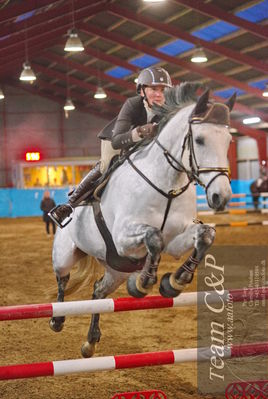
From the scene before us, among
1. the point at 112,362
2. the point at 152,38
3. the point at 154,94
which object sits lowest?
the point at 112,362

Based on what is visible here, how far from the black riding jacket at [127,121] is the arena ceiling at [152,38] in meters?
12.3

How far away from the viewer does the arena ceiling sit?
17.7 metres

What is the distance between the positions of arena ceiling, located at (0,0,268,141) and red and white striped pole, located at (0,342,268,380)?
43.4ft

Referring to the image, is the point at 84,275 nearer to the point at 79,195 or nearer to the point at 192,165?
the point at 79,195

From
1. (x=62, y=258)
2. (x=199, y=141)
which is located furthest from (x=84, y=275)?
(x=199, y=141)

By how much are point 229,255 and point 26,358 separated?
7218 millimetres

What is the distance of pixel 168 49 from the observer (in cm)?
2353

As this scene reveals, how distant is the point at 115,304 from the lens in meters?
3.85

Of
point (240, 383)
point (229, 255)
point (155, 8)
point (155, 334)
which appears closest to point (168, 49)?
point (155, 8)

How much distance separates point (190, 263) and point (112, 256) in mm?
834

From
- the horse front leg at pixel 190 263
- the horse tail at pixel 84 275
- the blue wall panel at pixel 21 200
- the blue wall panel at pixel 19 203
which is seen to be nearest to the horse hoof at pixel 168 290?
the horse front leg at pixel 190 263

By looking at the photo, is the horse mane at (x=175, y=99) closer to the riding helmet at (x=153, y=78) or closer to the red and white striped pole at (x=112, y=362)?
the riding helmet at (x=153, y=78)

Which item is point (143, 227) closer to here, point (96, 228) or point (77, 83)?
point (96, 228)

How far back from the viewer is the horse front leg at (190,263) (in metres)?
3.81
